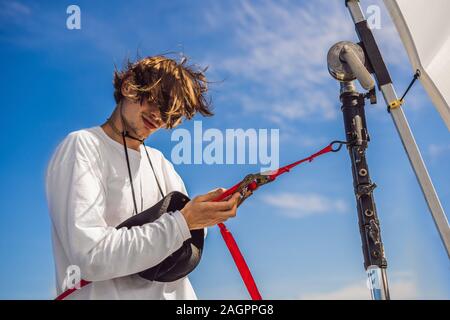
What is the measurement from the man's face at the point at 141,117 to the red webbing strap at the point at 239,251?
0.30 metres

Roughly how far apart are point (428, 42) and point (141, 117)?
77 centimetres

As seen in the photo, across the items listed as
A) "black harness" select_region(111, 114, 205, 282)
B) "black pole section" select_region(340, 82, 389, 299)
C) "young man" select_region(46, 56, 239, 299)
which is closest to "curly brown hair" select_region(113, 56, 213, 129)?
"young man" select_region(46, 56, 239, 299)

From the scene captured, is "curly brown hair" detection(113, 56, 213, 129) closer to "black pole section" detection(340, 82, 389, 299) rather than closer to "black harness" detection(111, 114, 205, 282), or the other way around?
"black harness" detection(111, 114, 205, 282)

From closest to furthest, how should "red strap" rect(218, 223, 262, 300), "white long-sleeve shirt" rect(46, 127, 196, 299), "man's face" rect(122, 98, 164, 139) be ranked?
1. "white long-sleeve shirt" rect(46, 127, 196, 299)
2. "red strap" rect(218, 223, 262, 300)
3. "man's face" rect(122, 98, 164, 139)

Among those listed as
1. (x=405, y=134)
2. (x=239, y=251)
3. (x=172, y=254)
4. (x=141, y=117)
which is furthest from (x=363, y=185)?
(x=141, y=117)

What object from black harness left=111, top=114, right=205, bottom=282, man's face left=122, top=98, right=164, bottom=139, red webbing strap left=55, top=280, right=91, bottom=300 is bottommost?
red webbing strap left=55, top=280, right=91, bottom=300

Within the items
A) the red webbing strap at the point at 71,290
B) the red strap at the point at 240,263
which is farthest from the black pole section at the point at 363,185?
the red webbing strap at the point at 71,290

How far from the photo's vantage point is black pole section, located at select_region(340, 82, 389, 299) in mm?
1164

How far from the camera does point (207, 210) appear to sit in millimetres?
1179

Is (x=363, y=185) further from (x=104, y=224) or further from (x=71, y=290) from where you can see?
(x=71, y=290)

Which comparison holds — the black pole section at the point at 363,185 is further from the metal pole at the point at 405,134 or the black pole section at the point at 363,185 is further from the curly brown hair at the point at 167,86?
the curly brown hair at the point at 167,86

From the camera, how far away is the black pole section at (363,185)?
1.16 metres

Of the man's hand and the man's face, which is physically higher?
the man's face
